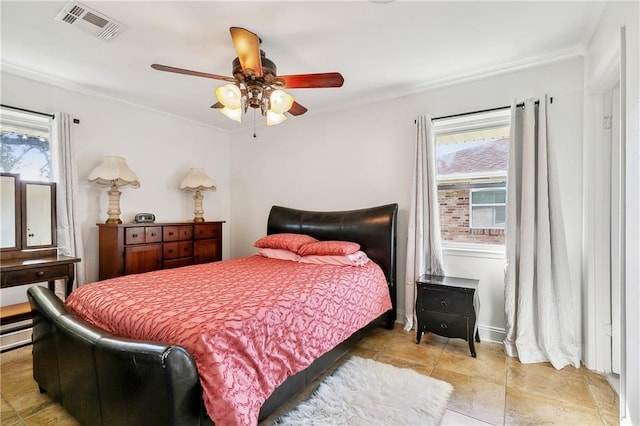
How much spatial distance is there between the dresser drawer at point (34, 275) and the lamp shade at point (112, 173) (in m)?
0.97

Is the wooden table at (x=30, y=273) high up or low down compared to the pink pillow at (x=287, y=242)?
down

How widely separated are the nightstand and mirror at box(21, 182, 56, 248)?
363 centimetres

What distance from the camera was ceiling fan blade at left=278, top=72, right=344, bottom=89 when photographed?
204 cm

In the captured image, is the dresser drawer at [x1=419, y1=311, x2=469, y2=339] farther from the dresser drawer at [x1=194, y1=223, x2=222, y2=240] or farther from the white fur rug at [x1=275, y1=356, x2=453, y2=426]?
the dresser drawer at [x1=194, y1=223, x2=222, y2=240]

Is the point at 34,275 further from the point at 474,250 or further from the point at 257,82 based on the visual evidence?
the point at 474,250

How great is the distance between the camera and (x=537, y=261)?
239 centimetres

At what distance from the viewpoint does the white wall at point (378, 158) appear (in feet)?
8.05

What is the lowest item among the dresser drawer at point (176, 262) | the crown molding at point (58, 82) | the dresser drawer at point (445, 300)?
the dresser drawer at point (445, 300)

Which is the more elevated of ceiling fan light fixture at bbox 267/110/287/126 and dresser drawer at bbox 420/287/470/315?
ceiling fan light fixture at bbox 267/110/287/126

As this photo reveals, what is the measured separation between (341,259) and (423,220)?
93 centimetres

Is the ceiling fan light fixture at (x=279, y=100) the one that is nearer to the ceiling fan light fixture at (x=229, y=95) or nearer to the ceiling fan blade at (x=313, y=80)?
the ceiling fan blade at (x=313, y=80)

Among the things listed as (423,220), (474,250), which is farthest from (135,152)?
(474,250)

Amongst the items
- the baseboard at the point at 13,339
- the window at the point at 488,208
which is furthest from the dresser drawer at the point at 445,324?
the baseboard at the point at 13,339

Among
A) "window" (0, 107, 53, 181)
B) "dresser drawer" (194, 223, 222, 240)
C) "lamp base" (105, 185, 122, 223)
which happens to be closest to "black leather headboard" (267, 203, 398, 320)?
"dresser drawer" (194, 223, 222, 240)
